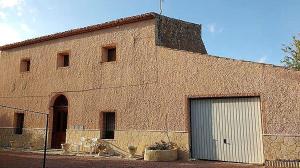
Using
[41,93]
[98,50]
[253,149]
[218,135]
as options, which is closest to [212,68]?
[218,135]

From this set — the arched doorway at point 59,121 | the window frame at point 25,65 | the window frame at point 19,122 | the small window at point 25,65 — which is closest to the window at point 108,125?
the arched doorway at point 59,121

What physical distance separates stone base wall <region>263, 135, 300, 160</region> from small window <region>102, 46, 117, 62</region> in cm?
948

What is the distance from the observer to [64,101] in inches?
779

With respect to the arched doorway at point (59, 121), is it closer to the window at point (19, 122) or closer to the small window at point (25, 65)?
the window at point (19, 122)

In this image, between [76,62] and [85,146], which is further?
[76,62]

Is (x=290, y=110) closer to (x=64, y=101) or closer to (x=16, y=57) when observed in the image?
(x=64, y=101)

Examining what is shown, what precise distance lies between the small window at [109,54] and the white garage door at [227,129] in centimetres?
588

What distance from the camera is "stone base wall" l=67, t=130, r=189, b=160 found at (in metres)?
14.5

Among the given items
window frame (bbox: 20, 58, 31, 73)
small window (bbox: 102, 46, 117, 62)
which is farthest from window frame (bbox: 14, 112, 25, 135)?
small window (bbox: 102, 46, 117, 62)

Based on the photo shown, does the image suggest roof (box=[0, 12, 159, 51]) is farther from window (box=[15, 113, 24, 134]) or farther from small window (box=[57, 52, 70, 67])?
window (box=[15, 113, 24, 134])

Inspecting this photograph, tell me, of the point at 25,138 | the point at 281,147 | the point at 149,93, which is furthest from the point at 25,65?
the point at 281,147

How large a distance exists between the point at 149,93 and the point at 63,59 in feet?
24.8

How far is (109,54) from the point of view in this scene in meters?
18.5

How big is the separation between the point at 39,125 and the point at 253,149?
43.8 feet
